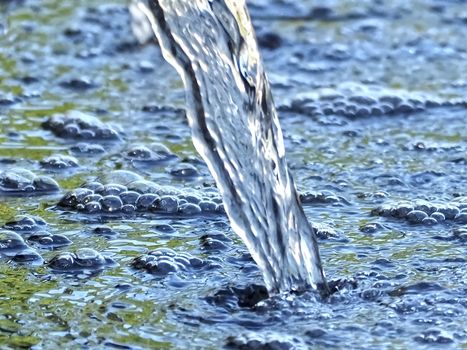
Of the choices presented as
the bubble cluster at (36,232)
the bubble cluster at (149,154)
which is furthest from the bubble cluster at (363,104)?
the bubble cluster at (36,232)

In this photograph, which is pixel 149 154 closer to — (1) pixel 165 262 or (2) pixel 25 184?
(2) pixel 25 184

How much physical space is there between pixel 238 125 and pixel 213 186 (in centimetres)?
38

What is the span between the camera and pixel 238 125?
2.26 metres

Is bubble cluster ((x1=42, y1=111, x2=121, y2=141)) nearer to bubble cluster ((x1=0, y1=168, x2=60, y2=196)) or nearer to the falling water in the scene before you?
bubble cluster ((x1=0, y1=168, x2=60, y2=196))

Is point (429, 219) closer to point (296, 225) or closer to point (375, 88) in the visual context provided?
point (296, 225)

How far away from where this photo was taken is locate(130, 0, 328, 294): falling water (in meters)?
2.14

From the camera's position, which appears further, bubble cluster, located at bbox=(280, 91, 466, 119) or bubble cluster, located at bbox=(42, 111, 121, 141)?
bubble cluster, located at bbox=(280, 91, 466, 119)

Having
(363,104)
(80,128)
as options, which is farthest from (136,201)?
(363,104)

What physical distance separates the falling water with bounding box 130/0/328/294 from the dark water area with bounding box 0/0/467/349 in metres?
0.07

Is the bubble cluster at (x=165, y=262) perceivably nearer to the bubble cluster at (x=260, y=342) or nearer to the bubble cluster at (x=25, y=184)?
the bubble cluster at (x=260, y=342)

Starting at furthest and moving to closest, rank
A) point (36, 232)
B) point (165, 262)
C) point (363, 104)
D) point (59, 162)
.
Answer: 1. point (363, 104)
2. point (59, 162)
3. point (36, 232)
4. point (165, 262)

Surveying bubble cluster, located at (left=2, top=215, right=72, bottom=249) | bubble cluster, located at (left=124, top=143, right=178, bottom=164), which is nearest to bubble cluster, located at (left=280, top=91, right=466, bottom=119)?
bubble cluster, located at (left=124, top=143, right=178, bottom=164)

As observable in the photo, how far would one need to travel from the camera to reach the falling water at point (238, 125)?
214cm

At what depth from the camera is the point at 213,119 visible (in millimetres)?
2229
